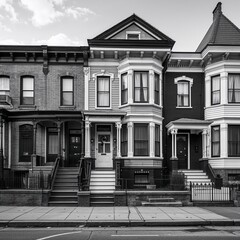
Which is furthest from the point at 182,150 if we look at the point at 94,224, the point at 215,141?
the point at 94,224

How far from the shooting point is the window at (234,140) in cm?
2355

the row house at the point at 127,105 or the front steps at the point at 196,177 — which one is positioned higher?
the row house at the point at 127,105

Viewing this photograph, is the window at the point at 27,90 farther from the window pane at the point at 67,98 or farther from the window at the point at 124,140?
the window at the point at 124,140

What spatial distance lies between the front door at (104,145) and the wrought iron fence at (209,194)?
21.0 ft

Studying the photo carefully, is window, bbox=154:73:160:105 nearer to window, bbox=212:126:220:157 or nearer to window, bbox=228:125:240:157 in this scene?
window, bbox=212:126:220:157

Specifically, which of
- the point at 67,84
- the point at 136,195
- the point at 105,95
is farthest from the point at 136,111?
the point at 136,195

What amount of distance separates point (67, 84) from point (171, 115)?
741 cm

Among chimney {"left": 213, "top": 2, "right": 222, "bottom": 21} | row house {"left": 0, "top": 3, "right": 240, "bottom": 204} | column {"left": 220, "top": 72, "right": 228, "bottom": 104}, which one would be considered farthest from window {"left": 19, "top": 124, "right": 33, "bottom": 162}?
chimney {"left": 213, "top": 2, "right": 222, "bottom": 21}

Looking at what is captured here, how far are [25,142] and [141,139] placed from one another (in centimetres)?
768

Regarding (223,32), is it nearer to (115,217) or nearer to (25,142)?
(25,142)

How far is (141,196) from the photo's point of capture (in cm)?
1830

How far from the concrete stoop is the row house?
4373 mm

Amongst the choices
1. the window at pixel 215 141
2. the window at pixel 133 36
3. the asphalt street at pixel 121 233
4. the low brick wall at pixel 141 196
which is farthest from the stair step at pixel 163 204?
the window at pixel 133 36

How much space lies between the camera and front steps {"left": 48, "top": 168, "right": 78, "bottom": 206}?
18391 millimetres
